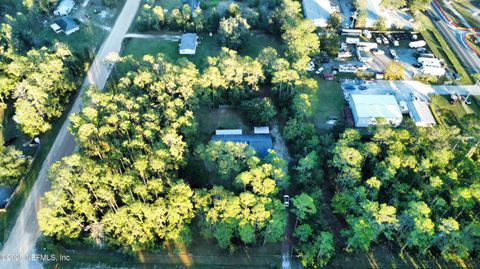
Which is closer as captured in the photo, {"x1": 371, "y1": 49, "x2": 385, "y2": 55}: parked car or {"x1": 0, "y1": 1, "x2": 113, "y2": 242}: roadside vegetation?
{"x1": 0, "y1": 1, "x2": 113, "y2": 242}: roadside vegetation

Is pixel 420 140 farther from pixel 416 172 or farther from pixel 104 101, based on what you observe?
pixel 104 101

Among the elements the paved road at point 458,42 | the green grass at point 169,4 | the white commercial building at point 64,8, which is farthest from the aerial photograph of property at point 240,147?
the green grass at point 169,4

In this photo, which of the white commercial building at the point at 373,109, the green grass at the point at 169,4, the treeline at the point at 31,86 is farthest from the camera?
the green grass at the point at 169,4

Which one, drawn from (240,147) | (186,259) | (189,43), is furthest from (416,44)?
(186,259)

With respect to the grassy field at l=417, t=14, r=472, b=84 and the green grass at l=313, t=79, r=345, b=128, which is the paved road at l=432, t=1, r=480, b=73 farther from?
the green grass at l=313, t=79, r=345, b=128

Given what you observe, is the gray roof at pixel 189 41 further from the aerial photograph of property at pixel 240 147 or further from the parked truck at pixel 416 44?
the parked truck at pixel 416 44

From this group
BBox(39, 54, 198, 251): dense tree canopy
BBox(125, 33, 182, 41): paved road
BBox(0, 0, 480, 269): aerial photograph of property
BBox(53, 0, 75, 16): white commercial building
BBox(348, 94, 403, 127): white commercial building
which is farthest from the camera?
BBox(53, 0, 75, 16): white commercial building

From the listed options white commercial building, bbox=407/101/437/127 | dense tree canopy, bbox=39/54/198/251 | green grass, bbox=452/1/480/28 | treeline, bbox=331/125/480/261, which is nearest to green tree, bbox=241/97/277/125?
dense tree canopy, bbox=39/54/198/251
